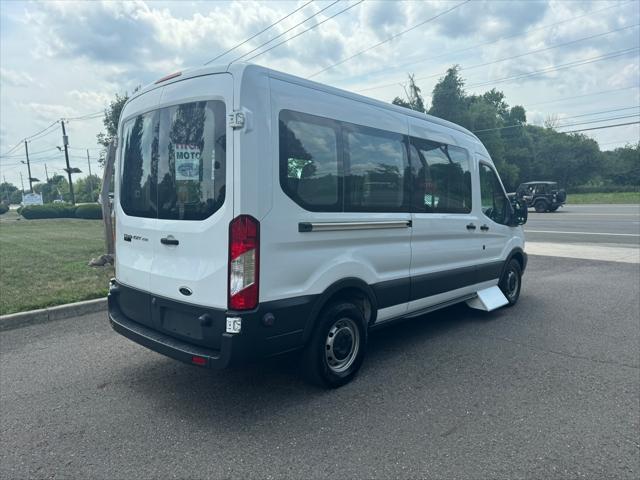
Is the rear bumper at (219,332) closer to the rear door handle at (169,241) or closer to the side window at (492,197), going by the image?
the rear door handle at (169,241)

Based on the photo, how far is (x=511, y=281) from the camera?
259 inches

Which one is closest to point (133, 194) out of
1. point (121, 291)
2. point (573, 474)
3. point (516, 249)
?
point (121, 291)

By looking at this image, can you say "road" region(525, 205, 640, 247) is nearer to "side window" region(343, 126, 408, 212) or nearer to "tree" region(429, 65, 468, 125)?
"side window" region(343, 126, 408, 212)

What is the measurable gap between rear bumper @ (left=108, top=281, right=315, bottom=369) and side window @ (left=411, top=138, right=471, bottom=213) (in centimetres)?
194

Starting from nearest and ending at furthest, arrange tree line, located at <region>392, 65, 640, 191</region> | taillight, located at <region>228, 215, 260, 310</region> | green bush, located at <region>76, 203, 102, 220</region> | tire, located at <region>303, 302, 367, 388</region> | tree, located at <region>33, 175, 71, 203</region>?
taillight, located at <region>228, 215, 260, 310</region>
tire, located at <region>303, 302, 367, 388</region>
green bush, located at <region>76, 203, 102, 220</region>
tree line, located at <region>392, 65, 640, 191</region>
tree, located at <region>33, 175, 71, 203</region>

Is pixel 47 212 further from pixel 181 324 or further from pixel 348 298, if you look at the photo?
pixel 348 298

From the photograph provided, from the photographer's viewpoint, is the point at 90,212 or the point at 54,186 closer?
the point at 90,212

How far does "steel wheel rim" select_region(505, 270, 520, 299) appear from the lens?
6.45m

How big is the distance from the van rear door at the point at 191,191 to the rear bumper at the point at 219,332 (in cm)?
11

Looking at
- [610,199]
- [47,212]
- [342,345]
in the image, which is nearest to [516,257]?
[342,345]

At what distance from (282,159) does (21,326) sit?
4244 mm

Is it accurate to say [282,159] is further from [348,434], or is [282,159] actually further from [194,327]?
[348,434]

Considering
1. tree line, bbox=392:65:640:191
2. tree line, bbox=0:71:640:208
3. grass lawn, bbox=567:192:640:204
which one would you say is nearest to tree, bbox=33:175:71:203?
tree line, bbox=0:71:640:208

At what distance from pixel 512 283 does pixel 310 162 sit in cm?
442
